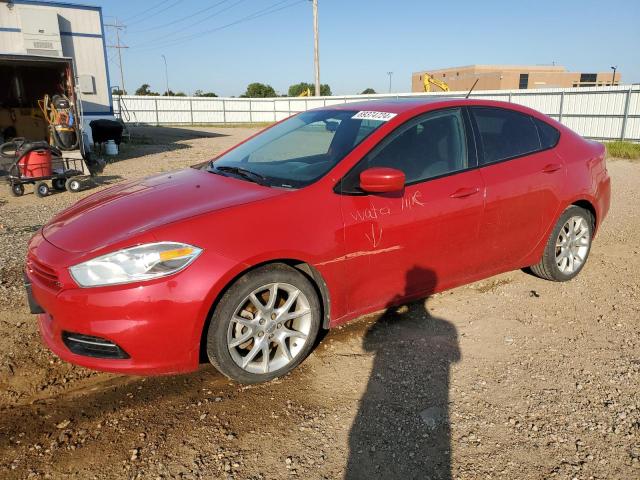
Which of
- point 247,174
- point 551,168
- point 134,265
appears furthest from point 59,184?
point 551,168

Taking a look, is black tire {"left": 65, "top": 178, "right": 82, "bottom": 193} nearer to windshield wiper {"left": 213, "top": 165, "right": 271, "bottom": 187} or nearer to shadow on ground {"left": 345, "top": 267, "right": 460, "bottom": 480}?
windshield wiper {"left": 213, "top": 165, "right": 271, "bottom": 187}

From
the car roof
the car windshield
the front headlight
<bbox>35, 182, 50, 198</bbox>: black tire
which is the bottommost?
<bbox>35, 182, 50, 198</bbox>: black tire

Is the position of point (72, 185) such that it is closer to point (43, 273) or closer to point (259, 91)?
point (43, 273)

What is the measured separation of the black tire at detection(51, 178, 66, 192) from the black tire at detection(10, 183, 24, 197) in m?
0.62

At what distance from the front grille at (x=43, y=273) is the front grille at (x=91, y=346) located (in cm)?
29

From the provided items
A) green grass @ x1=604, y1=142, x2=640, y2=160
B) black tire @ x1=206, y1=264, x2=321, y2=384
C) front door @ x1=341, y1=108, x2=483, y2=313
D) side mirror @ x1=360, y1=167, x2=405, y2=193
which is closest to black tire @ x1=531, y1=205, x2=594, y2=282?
front door @ x1=341, y1=108, x2=483, y2=313

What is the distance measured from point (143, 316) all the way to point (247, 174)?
4.43ft

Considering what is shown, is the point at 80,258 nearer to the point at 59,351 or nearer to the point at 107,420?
the point at 59,351

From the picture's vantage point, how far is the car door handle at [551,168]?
4073mm

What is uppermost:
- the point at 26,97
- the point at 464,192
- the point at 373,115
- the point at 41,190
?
the point at 26,97

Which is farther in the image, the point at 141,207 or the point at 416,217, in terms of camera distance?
the point at 416,217

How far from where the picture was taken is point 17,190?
9.23 m

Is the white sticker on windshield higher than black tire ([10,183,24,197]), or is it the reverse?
the white sticker on windshield

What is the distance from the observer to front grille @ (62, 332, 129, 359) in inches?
104
